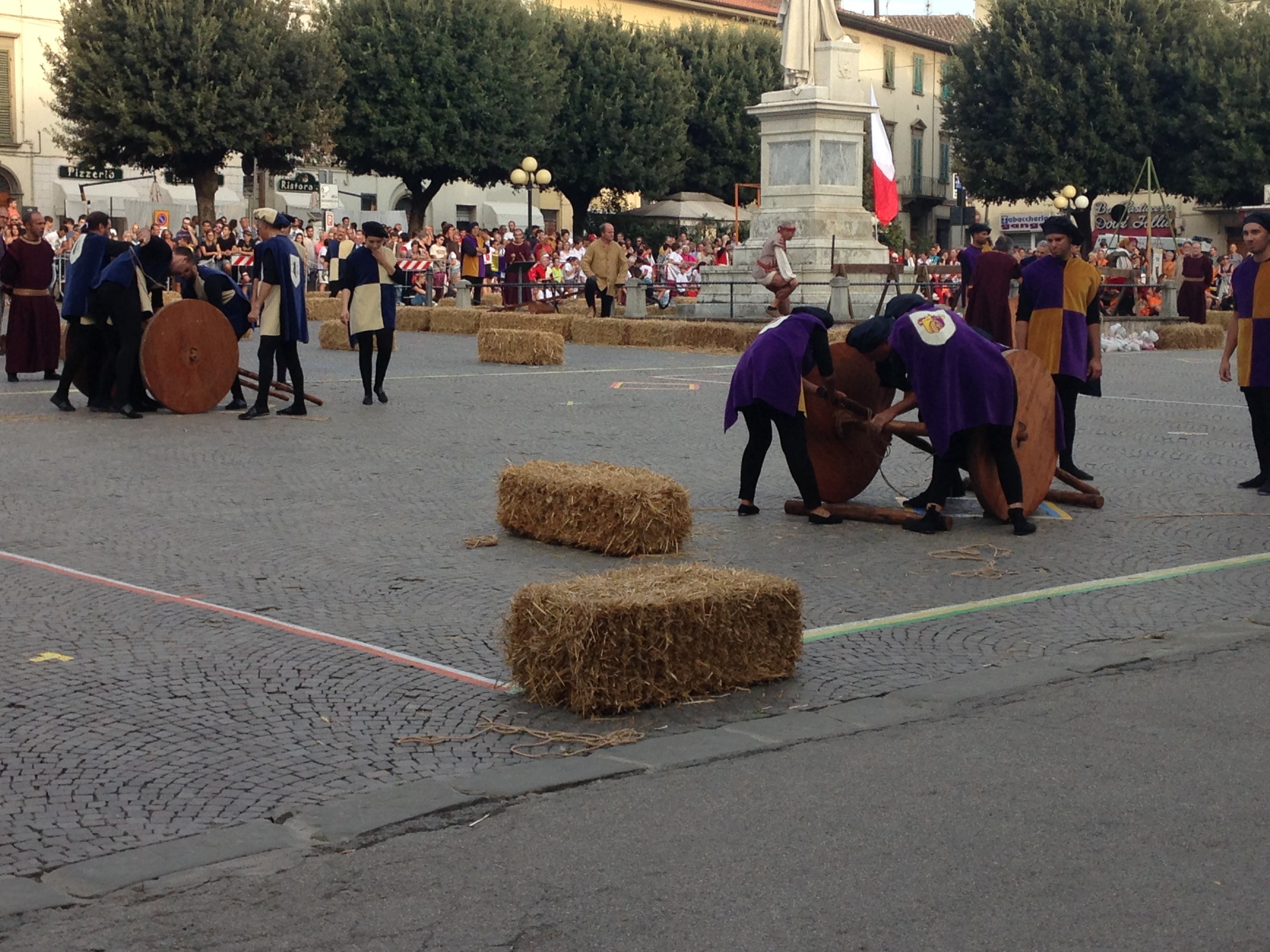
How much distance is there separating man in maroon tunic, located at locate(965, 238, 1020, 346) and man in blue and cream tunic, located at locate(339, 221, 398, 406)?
5710 mm

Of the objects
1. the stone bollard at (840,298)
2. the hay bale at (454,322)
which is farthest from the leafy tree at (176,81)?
the stone bollard at (840,298)

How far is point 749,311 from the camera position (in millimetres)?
30344

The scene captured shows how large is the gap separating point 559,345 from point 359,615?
15276 millimetres

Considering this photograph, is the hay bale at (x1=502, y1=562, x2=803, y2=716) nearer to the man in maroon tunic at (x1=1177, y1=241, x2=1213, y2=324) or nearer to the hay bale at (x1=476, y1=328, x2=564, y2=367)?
the hay bale at (x1=476, y1=328, x2=564, y2=367)

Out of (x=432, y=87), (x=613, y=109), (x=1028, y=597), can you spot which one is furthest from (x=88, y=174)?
(x=1028, y=597)

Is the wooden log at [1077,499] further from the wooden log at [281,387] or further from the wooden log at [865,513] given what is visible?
the wooden log at [281,387]

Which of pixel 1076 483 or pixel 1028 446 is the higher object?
pixel 1028 446

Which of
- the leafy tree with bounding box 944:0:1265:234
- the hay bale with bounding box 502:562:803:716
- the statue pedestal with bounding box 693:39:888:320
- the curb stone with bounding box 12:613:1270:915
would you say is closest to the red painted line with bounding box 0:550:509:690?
the hay bale with bounding box 502:562:803:716

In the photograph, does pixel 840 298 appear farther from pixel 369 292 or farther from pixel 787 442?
pixel 787 442

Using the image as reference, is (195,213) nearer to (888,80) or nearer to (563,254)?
(563,254)

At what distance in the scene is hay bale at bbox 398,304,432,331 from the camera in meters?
30.9

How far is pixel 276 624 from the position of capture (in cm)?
712

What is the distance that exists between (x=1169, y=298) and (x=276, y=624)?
27492 mm

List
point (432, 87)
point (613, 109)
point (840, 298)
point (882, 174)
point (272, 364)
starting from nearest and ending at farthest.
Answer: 1. point (272, 364)
2. point (840, 298)
3. point (882, 174)
4. point (432, 87)
5. point (613, 109)
